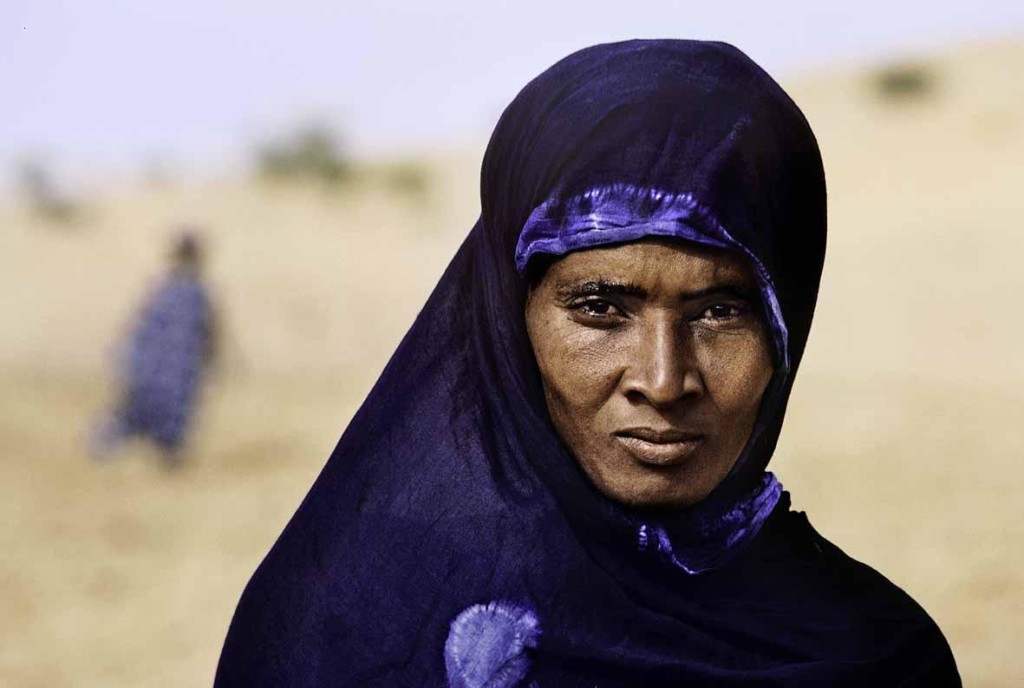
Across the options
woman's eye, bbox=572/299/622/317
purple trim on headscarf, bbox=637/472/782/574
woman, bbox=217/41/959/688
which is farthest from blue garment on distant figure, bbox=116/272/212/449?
A: woman's eye, bbox=572/299/622/317

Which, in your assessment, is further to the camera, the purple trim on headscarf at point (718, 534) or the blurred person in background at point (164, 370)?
the blurred person in background at point (164, 370)

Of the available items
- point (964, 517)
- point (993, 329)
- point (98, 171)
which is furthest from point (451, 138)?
A: point (964, 517)

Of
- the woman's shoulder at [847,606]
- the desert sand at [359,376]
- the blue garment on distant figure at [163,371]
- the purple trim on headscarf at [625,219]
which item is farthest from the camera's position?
the blue garment on distant figure at [163,371]

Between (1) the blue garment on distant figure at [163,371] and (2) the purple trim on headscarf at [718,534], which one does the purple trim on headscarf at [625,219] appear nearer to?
(2) the purple trim on headscarf at [718,534]

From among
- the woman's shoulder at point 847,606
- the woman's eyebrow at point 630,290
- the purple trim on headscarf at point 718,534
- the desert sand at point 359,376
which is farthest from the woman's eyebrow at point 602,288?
the desert sand at point 359,376

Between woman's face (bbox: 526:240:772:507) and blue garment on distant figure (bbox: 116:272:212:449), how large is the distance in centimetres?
943

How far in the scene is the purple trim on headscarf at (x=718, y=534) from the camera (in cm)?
219

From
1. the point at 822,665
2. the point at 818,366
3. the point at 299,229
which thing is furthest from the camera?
the point at 299,229

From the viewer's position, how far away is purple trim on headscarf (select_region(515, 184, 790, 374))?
2.00 meters

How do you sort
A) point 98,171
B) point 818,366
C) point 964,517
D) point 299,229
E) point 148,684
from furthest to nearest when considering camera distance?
point 98,171 < point 299,229 < point 818,366 < point 964,517 < point 148,684

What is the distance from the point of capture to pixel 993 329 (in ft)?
56.4

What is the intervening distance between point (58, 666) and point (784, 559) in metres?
5.43

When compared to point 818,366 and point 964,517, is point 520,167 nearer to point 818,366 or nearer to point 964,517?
point 964,517

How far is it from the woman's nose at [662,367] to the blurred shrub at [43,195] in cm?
2584
